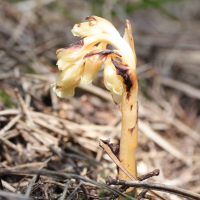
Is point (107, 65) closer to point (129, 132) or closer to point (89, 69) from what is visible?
point (89, 69)

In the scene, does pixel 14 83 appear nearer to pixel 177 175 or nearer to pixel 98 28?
pixel 98 28

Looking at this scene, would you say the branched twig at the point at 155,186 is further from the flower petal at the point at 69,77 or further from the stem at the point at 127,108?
the flower petal at the point at 69,77

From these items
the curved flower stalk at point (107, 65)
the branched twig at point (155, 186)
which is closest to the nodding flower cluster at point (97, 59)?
the curved flower stalk at point (107, 65)

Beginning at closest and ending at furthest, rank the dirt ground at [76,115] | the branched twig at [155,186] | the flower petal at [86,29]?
the branched twig at [155,186], the flower petal at [86,29], the dirt ground at [76,115]

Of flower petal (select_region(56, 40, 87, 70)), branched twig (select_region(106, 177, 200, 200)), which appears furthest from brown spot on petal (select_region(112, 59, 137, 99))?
branched twig (select_region(106, 177, 200, 200))

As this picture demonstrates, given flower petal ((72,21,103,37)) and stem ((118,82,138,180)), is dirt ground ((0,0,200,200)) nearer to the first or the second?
stem ((118,82,138,180))

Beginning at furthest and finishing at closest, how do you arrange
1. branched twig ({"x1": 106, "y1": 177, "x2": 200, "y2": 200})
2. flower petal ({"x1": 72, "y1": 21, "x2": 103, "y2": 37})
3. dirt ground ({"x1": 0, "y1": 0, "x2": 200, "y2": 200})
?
dirt ground ({"x1": 0, "y1": 0, "x2": 200, "y2": 200}) < flower petal ({"x1": 72, "y1": 21, "x2": 103, "y2": 37}) < branched twig ({"x1": 106, "y1": 177, "x2": 200, "y2": 200})
